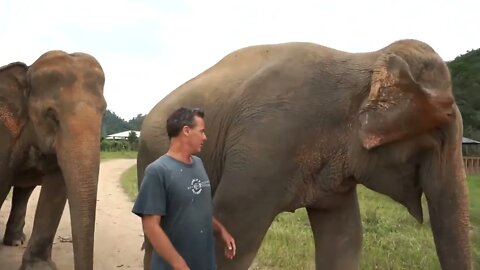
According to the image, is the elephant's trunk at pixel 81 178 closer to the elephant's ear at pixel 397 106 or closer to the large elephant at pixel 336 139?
the large elephant at pixel 336 139

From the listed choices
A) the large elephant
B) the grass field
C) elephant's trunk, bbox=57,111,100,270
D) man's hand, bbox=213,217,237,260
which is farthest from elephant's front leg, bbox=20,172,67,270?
man's hand, bbox=213,217,237,260

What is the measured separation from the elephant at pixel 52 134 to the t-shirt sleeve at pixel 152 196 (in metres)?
1.75

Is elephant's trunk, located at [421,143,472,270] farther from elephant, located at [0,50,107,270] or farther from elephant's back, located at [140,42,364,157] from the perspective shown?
elephant, located at [0,50,107,270]

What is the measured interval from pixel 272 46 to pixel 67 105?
1.70m

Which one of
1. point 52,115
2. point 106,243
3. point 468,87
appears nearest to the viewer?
point 52,115

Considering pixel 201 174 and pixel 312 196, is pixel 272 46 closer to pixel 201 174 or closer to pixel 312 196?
pixel 312 196

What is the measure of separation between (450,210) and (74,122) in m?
2.73

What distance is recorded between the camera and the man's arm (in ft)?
8.34

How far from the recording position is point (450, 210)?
3.23 metres

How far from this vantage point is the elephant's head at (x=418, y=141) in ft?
10.6

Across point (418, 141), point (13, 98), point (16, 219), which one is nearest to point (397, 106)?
point (418, 141)

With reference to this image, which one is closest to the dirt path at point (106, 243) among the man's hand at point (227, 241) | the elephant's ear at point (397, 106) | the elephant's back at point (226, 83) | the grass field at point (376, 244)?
the grass field at point (376, 244)

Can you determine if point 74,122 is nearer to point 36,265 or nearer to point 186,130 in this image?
point 36,265

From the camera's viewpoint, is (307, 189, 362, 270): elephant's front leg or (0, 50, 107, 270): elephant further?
(0, 50, 107, 270): elephant
